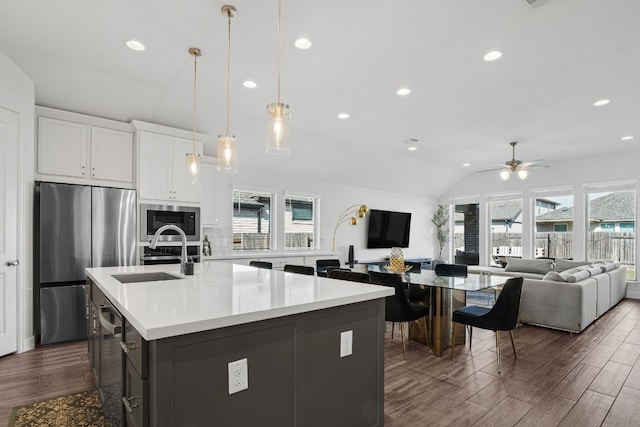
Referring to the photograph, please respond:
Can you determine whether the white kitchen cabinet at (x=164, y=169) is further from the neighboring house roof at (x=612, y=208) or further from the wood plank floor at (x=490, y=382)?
the neighboring house roof at (x=612, y=208)

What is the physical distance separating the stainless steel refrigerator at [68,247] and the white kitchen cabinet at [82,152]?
8.8 inches

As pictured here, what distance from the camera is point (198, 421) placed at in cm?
133

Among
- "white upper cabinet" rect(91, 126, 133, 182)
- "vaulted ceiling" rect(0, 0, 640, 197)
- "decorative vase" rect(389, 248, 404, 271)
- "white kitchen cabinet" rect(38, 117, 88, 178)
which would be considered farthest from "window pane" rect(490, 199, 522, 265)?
"white kitchen cabinet" rect(38, 117, 88, 178)

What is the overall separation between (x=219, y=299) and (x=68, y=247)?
125 inches

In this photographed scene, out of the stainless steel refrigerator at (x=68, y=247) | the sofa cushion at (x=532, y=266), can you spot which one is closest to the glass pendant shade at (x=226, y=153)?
the stainless steel refrigerator at (x=68, y=247)

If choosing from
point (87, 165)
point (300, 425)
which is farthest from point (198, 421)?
point (87, 165)

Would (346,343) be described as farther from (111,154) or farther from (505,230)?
(505,230)

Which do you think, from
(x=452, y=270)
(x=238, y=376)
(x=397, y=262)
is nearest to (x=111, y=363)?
(x=238, y=376)

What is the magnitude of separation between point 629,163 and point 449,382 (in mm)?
7025

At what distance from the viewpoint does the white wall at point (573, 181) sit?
7102 millimetres

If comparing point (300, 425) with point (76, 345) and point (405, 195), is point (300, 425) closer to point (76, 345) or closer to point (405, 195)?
point (76, 345)

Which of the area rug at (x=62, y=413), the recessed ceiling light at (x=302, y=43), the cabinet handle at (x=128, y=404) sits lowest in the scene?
the area rug at (x=62, y=413)

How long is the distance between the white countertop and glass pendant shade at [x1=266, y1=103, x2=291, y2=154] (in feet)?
3.06

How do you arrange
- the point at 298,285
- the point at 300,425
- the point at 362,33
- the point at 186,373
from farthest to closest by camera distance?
the point at 362,33, the point at 298,285, the point at 300,425, the point at 186,373
